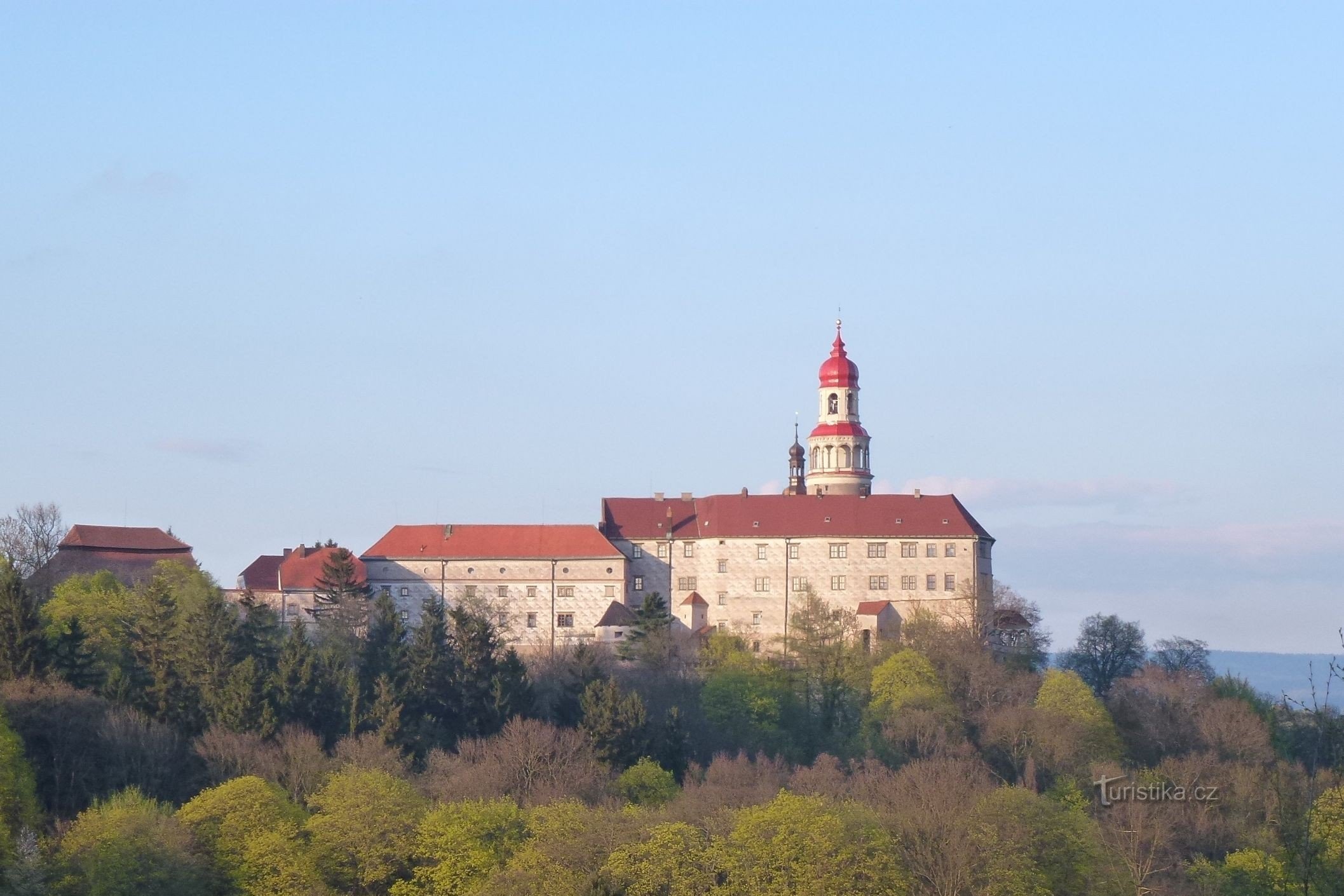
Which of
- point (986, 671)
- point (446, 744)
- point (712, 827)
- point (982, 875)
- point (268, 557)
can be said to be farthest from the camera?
point (268, 557)

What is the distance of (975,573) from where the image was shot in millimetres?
82000

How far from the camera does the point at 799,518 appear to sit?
276 feet

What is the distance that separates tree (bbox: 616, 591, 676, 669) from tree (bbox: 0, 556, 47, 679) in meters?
25.8

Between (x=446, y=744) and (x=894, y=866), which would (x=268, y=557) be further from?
(x=894, y=866)

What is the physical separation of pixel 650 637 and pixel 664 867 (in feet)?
104

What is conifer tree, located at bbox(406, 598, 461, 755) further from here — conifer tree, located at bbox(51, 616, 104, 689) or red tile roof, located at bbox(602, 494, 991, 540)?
red tile roof, located at bbox(602, 494, 991, 540)

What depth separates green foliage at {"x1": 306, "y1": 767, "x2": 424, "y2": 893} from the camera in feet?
155

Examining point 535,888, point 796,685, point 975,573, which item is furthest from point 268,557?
point 535,888

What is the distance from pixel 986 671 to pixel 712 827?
26.1 meters

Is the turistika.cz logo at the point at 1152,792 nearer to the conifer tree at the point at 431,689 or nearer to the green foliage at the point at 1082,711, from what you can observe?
the green foliage at the point at 1082,711

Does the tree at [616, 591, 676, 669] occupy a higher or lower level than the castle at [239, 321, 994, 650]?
lower

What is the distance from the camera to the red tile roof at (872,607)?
8031 centimetres

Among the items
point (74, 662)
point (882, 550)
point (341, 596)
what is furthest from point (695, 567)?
point (74, 662)

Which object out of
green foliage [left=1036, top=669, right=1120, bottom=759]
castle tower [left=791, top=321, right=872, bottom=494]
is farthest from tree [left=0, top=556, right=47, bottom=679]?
castle tower [left=791, top=321, right=872, bottom=494]
